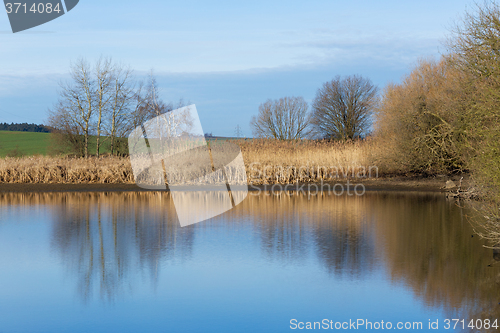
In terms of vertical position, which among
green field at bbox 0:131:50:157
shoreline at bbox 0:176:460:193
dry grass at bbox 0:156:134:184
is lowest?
shoreline at bbox 0:176:460:193

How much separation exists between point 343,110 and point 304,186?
32.1m

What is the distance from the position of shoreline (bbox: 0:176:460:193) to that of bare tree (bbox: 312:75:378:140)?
2811cm

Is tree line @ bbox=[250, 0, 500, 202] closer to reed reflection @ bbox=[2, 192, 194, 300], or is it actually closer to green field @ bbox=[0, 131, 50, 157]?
reed reflection @ bbox=[2, 192, 194, 300]

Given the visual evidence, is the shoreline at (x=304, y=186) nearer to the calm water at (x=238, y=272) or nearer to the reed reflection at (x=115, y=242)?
the reed reflection at (x=115, y=242)

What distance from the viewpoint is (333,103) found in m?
53.1

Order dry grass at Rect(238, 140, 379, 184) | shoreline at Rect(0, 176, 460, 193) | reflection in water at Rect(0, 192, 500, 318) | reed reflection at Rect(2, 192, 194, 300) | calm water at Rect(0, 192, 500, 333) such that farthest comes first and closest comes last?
dry grass at Rect(238, 140, 379, 184) < shoreline at Rect(0, 176, 460, 193) < reed reflection at Rect(2, 192, 194, 300) < reflection in water at Rect(0, 192, 500, 318) < calm water at Rect(0, 192, 500, 333)

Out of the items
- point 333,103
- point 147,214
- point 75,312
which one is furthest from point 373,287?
point 333,103

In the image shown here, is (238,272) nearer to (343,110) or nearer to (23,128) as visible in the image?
(343,110)

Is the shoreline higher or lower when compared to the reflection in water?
higher

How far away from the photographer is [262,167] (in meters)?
24.2

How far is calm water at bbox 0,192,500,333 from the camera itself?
A: 5.66 meters

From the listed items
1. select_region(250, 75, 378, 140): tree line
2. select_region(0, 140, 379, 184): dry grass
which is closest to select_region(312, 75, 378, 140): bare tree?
select_region(250, 75, 378, 140): tree line

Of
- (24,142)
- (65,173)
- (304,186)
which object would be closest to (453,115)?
(304,186)

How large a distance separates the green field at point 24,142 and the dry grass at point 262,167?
32.7 m
